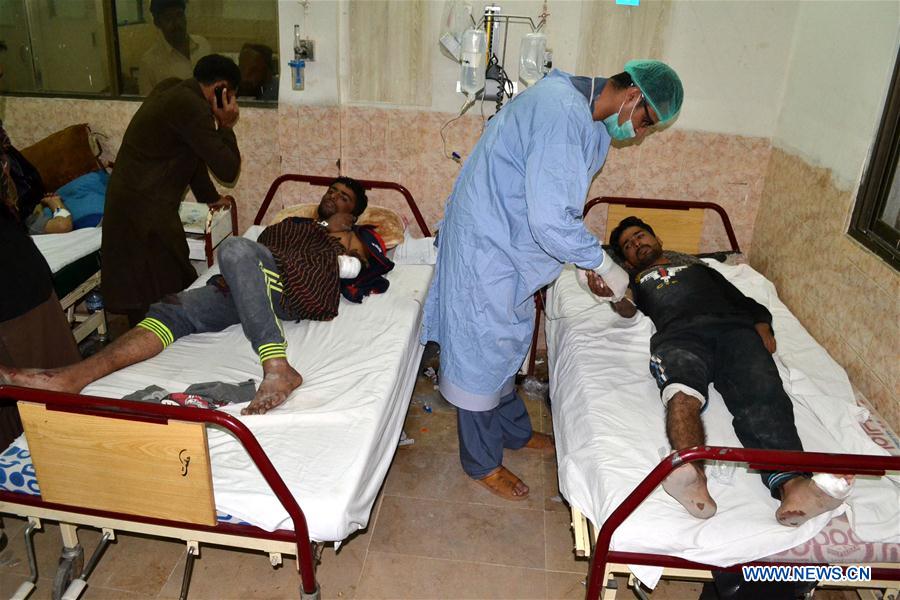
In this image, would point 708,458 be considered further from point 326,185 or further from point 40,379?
point 326,185

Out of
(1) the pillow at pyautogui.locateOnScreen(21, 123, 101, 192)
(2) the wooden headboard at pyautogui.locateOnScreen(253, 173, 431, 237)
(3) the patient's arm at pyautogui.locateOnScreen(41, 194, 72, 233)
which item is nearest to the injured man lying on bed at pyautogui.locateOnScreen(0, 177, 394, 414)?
(2) the wooden headboard at pyautogui.locateOnScreen(253, 173, 431, 237)

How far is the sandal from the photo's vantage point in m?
3.06

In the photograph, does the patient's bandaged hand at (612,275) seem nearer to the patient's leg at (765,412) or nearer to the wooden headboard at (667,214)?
the patient's leg at (765,412)

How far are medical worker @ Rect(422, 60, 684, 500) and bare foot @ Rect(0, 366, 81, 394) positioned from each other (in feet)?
4.52

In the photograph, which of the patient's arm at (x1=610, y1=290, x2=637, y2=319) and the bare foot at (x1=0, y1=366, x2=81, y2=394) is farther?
the patient's arm at (x1=610, y1=290, x2=637, y2=319)

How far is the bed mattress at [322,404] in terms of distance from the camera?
2162mm

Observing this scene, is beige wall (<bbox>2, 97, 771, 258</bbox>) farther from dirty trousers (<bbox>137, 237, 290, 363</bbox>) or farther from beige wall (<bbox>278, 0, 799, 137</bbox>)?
dirty trousers (<bbox>137, 237, 290, 363</bbox>)

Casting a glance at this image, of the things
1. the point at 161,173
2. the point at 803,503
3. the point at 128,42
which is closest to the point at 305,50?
the point at 161,173

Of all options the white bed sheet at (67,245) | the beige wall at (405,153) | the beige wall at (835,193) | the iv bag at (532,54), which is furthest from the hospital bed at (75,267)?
the beige wall at (835,193)

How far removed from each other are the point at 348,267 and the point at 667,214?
1937mm

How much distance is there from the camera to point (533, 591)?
8.60 feet

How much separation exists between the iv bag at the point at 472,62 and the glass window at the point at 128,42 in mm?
1193

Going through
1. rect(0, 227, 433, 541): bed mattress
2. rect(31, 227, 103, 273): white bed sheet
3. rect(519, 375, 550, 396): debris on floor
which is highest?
rect(31, 227, 103, 273): white bed sheet

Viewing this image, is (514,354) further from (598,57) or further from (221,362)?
(598,57)
